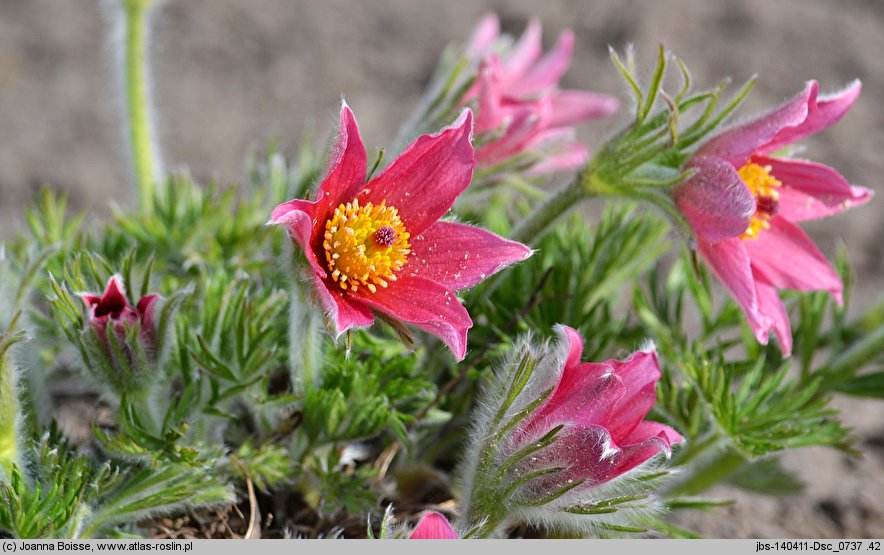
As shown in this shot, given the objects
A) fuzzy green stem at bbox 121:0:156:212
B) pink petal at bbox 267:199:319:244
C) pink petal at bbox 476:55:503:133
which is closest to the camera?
pink petal at bbox 267:199:319:244

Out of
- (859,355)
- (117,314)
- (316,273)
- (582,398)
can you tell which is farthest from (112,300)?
(859,355)

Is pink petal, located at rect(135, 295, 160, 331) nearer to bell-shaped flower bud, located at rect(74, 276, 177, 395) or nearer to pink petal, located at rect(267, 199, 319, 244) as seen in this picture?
bell-shaped flower bud, located at rect(74, 276, 177, 395)

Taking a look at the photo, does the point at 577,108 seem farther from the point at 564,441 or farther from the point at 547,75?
the point at 564,441

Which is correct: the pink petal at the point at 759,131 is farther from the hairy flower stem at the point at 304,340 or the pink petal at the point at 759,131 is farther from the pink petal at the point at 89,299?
the pink petal at the point at 89,299

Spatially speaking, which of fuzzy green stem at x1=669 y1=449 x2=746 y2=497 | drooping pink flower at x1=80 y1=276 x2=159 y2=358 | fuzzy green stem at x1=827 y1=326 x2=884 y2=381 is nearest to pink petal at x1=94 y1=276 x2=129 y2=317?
drooping pink flower at x1=80 y1=276 x2=159 y2=358

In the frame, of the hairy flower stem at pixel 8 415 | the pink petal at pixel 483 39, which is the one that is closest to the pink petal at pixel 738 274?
the pink petal at pixel 483 39

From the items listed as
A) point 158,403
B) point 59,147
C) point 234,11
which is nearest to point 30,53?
point 59,147
